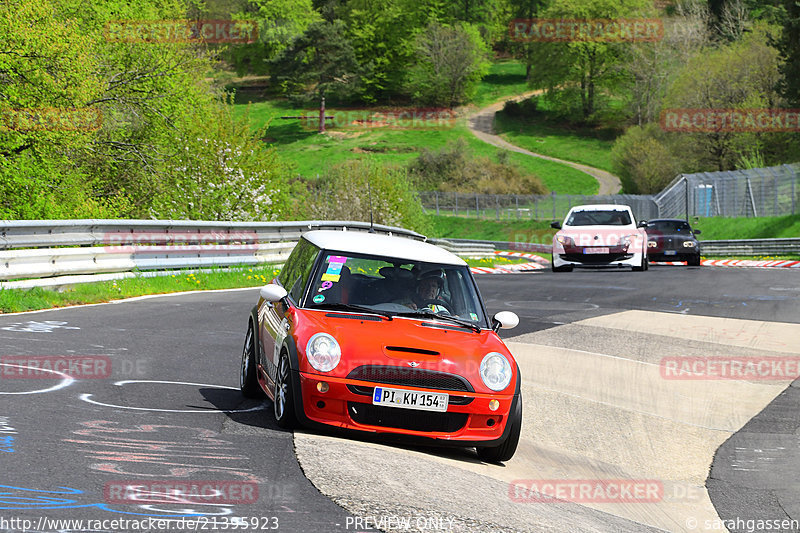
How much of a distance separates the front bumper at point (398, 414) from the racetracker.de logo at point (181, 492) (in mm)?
1434

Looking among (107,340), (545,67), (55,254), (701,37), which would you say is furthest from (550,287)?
(545,67)

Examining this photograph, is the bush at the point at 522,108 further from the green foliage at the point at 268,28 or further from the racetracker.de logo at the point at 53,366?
the racetracker.de logo at the point at 53,366

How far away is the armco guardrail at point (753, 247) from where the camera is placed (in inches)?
1548

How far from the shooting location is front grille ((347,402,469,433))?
271 inches

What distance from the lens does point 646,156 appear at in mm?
76375

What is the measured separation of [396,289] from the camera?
25.9 ft

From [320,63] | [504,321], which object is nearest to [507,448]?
[504,321]

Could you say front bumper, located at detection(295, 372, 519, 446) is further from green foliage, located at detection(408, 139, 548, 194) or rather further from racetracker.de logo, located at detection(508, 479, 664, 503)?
green foliage, located at detection(408, 139, 548, 194)

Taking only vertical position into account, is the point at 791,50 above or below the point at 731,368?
above

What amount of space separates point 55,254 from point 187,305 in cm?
223

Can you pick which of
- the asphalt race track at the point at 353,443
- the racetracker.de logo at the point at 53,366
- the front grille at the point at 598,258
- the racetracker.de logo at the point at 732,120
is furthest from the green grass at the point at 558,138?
the racetracker.de logo at the point at 53,366

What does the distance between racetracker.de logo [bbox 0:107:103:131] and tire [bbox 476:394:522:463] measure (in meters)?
16.6

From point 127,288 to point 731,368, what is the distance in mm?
9898

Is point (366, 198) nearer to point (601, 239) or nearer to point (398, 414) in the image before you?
point (601, 239)
